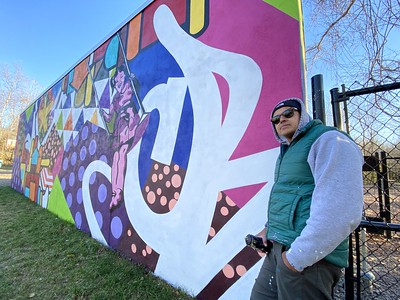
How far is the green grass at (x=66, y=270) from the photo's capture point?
241 cm

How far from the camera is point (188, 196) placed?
2506mm

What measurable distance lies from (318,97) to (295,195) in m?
0.88

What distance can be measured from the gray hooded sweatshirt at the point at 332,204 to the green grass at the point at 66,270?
71.1 inches

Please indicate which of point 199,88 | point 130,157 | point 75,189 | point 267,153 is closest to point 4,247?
point 75,189

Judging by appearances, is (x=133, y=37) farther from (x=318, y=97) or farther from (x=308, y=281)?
(x=308, y=281)

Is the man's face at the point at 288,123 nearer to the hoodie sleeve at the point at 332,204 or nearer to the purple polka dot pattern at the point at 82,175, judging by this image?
the hoodie sleeve at the point at 332,204

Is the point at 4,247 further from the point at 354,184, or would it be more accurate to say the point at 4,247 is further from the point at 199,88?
the point at 354,184

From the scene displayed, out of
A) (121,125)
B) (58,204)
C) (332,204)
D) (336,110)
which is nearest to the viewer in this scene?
(332,204)

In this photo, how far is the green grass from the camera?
7.92 ft

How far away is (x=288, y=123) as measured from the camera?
1.26 m

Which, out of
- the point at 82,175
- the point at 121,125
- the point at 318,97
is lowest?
the point at 82,175

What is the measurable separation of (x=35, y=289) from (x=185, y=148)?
229cm

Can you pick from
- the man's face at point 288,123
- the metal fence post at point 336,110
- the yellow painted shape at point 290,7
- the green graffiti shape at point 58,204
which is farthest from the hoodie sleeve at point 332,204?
the green graffiti shape at point 58,204

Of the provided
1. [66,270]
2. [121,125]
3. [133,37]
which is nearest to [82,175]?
[121,125]
